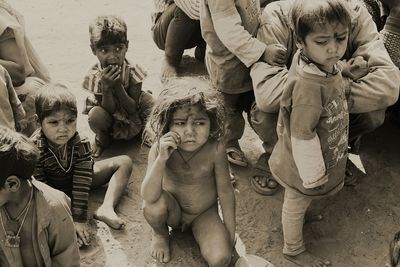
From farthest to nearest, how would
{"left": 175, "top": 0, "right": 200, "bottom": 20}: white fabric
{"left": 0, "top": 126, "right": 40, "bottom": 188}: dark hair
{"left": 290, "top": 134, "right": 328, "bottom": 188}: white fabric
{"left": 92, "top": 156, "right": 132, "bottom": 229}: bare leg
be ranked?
1. {"left": 175, "top": 0, "right": 200, "bottom": 20}: white fabric
2. {"left": 92, "top": 156, "right": 132, "bottom": 229}: bare leg
3. {"left": 290, "top": 134, "right": 328, "bottom": 188}: white fabric
4. {"left": 0, "top": 126, "right": 40, "bottom": 188}: dark hair

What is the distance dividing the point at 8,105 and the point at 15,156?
1.12 meters

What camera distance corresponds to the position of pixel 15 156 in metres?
2.39

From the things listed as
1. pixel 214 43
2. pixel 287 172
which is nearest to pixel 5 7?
pixel 214 43

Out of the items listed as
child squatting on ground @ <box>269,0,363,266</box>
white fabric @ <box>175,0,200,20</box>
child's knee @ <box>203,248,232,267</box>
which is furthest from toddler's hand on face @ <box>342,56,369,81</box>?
white fabric @ <box>175,0,200,20</box>

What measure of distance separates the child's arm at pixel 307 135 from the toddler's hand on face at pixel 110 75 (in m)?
1.34

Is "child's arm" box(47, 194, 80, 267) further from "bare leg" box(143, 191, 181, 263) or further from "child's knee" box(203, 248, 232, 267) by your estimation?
"child's knee" box(203, 248, 232, 267)

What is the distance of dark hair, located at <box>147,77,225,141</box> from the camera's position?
9.58ft

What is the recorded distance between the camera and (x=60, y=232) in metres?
2.67

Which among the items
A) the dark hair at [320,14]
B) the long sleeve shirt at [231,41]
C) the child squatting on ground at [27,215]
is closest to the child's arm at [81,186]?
the child squatting on ground at [27,215]

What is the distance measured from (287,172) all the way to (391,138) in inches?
53.4

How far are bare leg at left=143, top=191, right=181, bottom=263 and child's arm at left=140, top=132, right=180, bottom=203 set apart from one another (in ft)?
0.19

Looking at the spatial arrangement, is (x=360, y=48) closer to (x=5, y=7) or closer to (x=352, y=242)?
(x=352, y=242)

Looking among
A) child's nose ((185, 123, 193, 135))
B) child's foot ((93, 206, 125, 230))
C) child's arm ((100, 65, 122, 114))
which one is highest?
child's nose ((185, 123, 193, 135))

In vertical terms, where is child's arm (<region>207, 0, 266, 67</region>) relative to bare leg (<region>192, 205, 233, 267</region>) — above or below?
above
